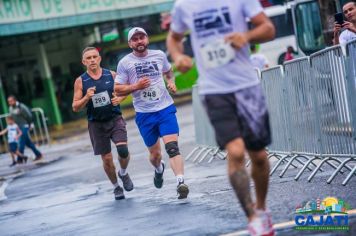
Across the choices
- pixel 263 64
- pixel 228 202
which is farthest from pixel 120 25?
pixel 228 202

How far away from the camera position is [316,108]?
Answer: 10430mm

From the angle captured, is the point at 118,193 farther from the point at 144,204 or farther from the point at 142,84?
the point at 142,84

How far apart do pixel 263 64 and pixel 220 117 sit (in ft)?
42.4

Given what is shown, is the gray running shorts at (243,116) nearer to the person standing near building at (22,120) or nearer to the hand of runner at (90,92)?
the hand of runner at (90,92)

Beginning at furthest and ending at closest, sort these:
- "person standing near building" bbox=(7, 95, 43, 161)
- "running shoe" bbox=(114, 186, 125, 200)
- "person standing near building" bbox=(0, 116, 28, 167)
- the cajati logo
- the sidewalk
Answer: "person standing near building" bbox=(7, 95, 43, 161) → "person standing near building" bbox=(0, 116, 28, 167) → the sidewalk → "running shoe" bbox=(114, 186, 125, 200) → the cajati logo

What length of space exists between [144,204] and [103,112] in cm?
168

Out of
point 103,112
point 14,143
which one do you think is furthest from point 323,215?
point 14,143

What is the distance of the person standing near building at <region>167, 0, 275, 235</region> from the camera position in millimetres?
6336

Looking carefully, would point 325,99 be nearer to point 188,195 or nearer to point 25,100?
point 188,195

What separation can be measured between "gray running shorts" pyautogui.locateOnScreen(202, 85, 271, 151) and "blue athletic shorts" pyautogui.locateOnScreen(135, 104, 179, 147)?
13.3ft

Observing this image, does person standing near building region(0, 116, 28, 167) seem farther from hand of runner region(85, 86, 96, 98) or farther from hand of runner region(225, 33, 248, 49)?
hand of runner region(225, 33, 248, 49)

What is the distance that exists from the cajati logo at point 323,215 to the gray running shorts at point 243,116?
84cm

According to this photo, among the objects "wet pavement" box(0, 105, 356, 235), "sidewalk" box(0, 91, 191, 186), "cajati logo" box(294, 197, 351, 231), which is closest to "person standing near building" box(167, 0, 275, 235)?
"cajati logo" box(294, 197, 351, 231)

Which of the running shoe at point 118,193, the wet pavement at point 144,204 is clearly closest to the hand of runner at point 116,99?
the running shoe at point 118,193
